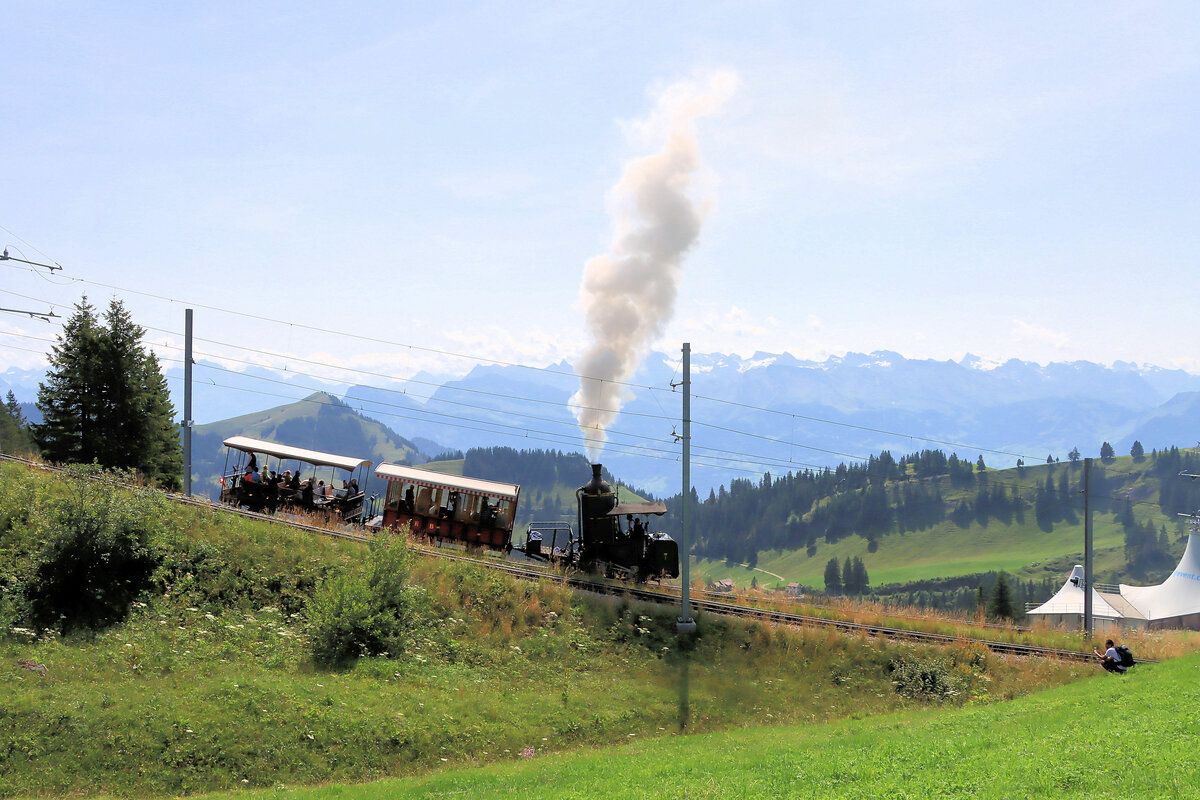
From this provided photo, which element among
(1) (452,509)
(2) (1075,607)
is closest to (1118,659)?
(1) (452,509)

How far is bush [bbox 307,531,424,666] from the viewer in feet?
71.6

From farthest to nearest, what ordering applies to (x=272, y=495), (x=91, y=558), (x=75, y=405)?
(x=75, y=405), (x=272, y=495), (x=91, y=558)

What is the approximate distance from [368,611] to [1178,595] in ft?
272

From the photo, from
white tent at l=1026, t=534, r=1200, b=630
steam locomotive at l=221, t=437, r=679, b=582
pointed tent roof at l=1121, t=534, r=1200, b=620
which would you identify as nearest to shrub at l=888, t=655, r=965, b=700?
steam locomotive at l=221, t=437, r=679, b=582

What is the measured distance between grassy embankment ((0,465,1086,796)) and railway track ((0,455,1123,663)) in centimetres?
122

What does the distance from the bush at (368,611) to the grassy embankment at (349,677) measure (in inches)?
19.8

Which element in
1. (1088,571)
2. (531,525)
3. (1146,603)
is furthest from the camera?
(1146,603)

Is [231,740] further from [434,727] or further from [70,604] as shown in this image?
[70,604]

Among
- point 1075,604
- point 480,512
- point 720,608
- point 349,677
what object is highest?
point 480,512

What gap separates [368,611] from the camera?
22250 millimetres

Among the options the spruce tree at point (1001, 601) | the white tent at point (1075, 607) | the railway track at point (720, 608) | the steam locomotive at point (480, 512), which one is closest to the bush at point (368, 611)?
the railway track at point (720, 608)

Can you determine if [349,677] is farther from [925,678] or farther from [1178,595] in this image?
[1178,595]

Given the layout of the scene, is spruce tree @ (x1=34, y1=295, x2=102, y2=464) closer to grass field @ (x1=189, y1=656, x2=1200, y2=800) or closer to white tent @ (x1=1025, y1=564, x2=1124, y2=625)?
grass field @ (x1=189, y1=656, x2=1200, y2=800)

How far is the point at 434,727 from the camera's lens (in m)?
18.8
